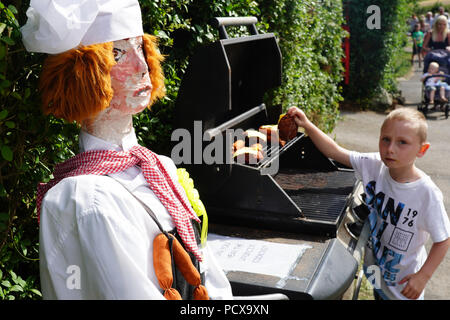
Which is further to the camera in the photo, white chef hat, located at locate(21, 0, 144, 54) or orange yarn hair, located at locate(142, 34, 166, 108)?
orange yarn hair, located at locate(142, 34, 166, 108)

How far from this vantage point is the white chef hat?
156 cm

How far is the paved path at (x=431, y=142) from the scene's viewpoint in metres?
A: 4.20

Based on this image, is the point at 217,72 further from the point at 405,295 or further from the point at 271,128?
the point at 405,295

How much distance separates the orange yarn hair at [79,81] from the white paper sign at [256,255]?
1.17 metres

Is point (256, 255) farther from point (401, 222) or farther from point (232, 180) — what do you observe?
point (401, 222)

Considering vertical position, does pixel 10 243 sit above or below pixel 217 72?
below

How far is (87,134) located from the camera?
5.95ft

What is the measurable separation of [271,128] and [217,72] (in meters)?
0.97

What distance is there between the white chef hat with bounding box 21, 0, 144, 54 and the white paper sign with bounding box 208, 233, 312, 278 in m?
1.30

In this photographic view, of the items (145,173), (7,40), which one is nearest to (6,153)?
(7,40)

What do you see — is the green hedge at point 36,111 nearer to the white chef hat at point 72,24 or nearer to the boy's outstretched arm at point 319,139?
the white chef hat at point 72,24

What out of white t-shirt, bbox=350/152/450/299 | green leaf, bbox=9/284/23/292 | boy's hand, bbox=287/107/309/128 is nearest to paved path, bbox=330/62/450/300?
white t-shirt, bbox=350/152/450/299

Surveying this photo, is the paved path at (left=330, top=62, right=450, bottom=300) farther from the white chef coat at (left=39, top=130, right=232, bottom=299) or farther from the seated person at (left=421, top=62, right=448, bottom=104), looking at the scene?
the white chef coat at (left=39, top=130, right=232, bottom=299)

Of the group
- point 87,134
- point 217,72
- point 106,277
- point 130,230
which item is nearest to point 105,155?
point 87,134
